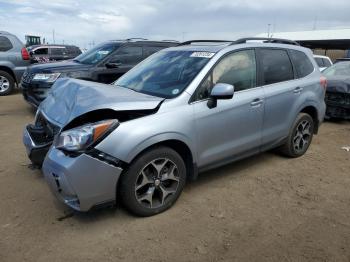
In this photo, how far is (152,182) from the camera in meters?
3.66

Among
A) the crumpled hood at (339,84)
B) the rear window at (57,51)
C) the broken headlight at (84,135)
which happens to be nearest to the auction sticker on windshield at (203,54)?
the broken headlight at (84,135)

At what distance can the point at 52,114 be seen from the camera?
3.95 m

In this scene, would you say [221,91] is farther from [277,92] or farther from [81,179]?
[81,179]

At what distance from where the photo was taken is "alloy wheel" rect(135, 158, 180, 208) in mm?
3588

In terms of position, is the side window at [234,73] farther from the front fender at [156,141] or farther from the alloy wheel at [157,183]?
the alloy wheel at [157,183]

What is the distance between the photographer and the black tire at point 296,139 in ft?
17.7

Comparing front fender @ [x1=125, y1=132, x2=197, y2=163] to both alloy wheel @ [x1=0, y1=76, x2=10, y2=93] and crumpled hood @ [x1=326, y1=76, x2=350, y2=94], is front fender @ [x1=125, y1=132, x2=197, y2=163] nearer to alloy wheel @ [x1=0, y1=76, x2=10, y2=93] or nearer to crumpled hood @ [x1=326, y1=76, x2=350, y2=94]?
crumpled hood @ [x1=326, y1=76, x2=350, y2=94]

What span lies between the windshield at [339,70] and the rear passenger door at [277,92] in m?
4.62

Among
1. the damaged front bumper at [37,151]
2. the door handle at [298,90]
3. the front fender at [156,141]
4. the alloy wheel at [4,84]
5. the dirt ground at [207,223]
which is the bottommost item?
the dirt ground at [207,223]

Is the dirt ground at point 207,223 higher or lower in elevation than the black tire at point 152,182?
lower

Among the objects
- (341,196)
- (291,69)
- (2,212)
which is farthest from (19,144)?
(341,196)

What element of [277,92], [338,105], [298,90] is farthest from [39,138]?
[338,105]

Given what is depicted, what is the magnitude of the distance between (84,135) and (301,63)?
12.0 feet

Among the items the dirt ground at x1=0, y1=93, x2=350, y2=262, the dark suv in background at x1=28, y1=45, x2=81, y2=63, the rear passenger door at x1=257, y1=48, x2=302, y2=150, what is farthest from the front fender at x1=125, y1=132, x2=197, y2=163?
the dark suv in background at x1=28, y1=45, x2=81, y2=63
